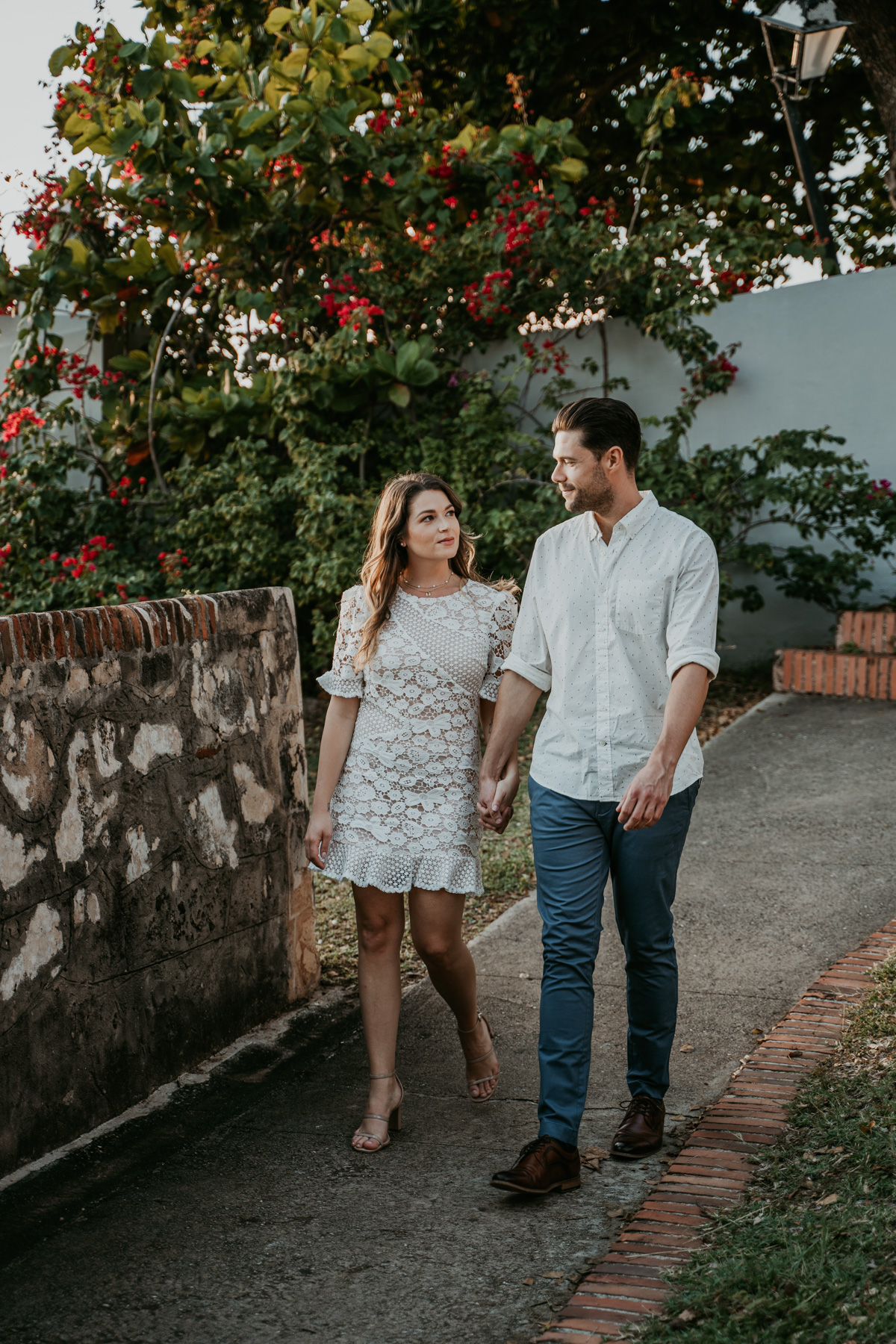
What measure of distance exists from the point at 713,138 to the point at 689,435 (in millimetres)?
4100

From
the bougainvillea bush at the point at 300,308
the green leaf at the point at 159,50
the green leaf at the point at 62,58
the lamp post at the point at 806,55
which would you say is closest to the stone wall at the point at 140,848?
the bougainvillea bush at the point at 300,308

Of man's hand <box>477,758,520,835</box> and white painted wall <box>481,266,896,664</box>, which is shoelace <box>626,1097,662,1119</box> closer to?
man's hand <box>477,758,520,835</box>

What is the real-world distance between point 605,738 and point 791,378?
612cm

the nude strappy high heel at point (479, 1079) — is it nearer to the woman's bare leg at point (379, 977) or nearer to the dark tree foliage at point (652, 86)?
the woman's bare leg at point (379, 977)

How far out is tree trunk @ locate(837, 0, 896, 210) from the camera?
24.4ft

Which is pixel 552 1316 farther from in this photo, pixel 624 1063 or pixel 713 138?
pixel 713 138

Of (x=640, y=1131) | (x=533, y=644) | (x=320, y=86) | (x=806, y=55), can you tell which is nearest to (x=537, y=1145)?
(x=640, y=1131)

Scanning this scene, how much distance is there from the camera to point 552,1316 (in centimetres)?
236

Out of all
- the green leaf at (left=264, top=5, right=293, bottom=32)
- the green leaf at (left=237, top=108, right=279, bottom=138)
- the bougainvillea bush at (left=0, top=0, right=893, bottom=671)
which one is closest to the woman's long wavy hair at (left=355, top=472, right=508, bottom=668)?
the bougainvillea bush at (left=0, top=0, right=893, bottom=671)

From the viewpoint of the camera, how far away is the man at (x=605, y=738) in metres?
2.82

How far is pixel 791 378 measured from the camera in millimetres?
8258

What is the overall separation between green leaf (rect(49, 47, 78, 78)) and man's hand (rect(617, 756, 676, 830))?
726 centimetres

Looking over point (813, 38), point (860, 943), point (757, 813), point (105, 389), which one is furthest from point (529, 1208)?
point (813, 38)

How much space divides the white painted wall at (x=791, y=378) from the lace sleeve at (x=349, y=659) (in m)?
5.62
